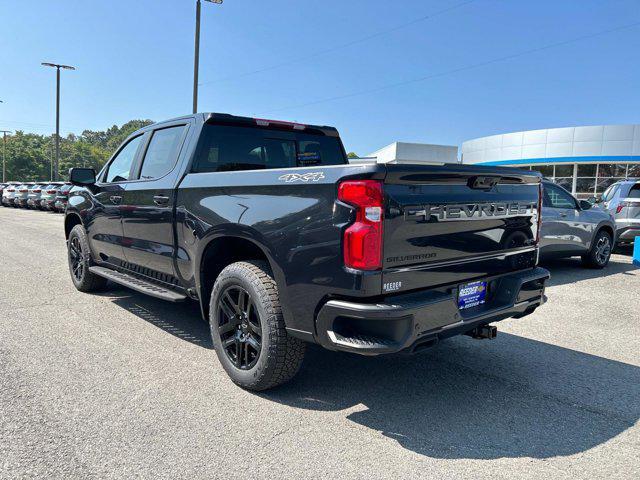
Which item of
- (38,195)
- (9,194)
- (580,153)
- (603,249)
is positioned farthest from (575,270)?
(9,194)

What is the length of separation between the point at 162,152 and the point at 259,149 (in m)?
0.95

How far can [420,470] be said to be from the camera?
251 centimetres

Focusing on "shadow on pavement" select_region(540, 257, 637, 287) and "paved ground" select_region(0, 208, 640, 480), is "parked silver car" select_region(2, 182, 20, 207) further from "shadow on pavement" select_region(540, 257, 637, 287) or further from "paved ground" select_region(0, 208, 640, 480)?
"shadow on pavement" select_region(540, 257, 637, 287)

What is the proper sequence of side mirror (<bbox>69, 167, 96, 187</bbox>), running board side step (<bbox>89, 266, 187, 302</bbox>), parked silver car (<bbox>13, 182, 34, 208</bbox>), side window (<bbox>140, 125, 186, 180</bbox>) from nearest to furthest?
running board side step (<bbox>89, 266, 187, 302</bbox>), side window (<bbox>140, 125, 186, 180</bbox>), side mirror (<bbox>69, 167, 96, 187</bbox>), parked silver car (<bbox>13, 182, 34, 208</bbox>)

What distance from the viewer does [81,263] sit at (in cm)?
630

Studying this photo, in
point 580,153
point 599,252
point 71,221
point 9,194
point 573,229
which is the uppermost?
point 580,153

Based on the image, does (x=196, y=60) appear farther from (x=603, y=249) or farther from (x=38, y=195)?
(x=38, y=195)

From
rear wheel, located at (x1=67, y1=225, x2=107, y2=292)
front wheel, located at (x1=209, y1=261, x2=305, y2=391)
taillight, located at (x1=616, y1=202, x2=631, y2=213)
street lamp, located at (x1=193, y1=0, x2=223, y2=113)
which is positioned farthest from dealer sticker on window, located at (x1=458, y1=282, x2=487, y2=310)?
street lamp, located at (x1=193, y1=0, x2=223, y2=113)

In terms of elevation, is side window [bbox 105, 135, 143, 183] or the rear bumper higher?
side window [bbox 105, 135, 143, 183]

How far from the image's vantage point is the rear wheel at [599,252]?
8.80 meters

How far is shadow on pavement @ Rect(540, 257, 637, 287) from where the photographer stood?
7918mm

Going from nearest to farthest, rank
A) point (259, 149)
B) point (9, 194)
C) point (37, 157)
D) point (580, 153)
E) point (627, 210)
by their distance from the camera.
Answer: point (259, 149)
point (627, 210)
point (580, 153)
point (9, 194)
point (37, 157)

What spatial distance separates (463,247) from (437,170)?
59cm

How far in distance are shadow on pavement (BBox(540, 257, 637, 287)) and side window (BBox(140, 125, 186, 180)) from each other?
575 centimetres
